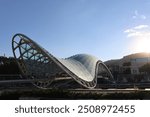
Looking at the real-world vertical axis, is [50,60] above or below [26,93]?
above

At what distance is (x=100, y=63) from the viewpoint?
73.6 m

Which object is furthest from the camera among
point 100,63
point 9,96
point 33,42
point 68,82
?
point 100,63

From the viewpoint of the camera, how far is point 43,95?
31078mm

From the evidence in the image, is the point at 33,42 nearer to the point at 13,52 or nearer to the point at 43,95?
the point at 13,52

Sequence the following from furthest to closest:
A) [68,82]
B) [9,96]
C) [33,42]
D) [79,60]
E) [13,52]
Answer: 1. [79,60]
2. [68,82]
3. [13,52]
4. [33,42]
5. [9,96]

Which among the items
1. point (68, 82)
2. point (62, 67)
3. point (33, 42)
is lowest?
point (68, 82)

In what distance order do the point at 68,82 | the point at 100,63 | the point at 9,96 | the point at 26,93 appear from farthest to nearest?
the point at 100,63, the point at 68,82, the point at 26,93, the point at 9,96

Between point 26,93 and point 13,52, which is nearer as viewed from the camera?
point 26,93

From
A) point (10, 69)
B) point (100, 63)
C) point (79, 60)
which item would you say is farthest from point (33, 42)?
point (10, 69)

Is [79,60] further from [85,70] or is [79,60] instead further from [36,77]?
[36,77]

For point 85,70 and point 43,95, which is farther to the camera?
point 85,70

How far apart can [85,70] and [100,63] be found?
16.7m

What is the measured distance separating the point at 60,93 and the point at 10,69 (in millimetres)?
65129

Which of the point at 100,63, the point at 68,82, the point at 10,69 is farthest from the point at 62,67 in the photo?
the point at 10,69
